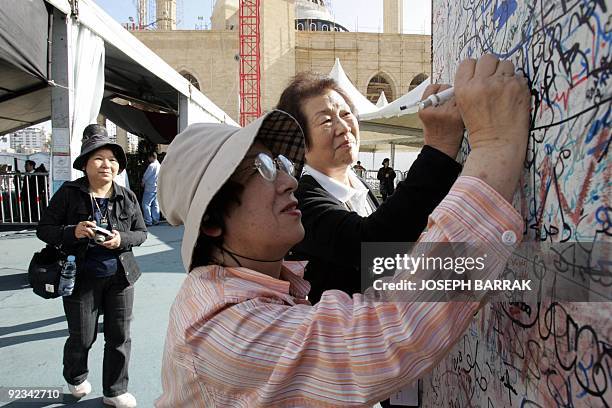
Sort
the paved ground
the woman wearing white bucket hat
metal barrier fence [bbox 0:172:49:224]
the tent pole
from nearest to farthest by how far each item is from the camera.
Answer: the woman wearing white bucket hat → the paved ground → the tent pole → metal barrier fence [bbox 0:172:49:224]

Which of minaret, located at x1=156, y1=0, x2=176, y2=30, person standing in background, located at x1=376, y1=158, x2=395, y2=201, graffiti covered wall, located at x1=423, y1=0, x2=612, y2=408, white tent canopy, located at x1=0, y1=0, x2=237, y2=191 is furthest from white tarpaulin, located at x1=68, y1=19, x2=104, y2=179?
minaret, located at x1=156, y1=0, x2=176, y2=30

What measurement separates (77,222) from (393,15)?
1634 inches

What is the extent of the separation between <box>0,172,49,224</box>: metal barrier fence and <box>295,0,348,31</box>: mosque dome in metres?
35.6

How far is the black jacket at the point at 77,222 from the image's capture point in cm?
316

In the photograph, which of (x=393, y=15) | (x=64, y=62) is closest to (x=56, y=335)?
(x=64, y=62)

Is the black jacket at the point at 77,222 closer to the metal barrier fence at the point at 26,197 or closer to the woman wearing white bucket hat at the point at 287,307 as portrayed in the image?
the woman wearing white bucket hat at the point at 287,307

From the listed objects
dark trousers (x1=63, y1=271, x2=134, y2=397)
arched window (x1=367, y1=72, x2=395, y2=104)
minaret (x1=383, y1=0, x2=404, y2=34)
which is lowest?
dark trousers (x1=63, y1=271, x2=134, y2=397)

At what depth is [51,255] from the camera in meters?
3.44

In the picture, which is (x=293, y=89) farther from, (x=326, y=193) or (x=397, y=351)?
(x=397, y=351)

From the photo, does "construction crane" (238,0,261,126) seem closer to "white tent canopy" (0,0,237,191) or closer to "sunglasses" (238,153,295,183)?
"white tent canopy" (0,0,237,191)

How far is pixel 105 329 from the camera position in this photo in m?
3.11

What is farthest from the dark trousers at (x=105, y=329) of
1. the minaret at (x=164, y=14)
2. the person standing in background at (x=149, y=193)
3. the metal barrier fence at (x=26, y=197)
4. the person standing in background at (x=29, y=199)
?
the minaret at (x=164, y=14)

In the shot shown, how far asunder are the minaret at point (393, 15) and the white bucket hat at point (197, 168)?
42344 millimetres

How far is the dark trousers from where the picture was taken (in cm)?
308
